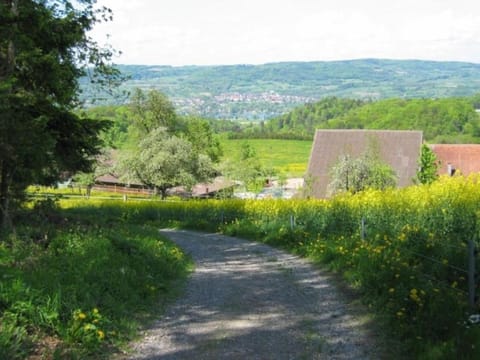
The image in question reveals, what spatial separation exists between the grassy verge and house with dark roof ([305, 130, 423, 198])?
35.8 metres

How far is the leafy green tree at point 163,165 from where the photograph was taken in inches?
1832

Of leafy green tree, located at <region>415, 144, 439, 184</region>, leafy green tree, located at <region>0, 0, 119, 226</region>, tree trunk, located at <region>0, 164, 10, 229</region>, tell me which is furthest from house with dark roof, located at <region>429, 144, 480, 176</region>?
tree trunk, located at <region>0, 164, 10, 229</region>

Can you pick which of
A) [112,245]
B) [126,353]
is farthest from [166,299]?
[126,353]

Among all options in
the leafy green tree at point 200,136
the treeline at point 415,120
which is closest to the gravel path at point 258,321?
the leafy green tree at point 200,136

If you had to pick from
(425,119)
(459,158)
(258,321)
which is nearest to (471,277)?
(258,321)

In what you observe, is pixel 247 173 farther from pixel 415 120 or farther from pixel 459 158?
pixel 415 120

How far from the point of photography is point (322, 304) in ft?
31.6

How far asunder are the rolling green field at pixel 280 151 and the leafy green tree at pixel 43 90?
86.0 m

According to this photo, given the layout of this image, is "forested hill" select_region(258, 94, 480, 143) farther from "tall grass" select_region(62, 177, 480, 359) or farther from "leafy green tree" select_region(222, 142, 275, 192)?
"tall grass" select_region(62, 177, 480, 359)

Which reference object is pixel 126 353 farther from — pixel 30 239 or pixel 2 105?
pixel 2 105

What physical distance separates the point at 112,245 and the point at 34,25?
20.4 ft

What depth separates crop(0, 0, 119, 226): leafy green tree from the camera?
39.7 ft

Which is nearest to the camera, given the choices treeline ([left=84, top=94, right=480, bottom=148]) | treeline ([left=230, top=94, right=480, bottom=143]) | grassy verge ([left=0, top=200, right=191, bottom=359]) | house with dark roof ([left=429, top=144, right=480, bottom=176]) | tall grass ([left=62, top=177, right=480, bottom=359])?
grassy verge ([left=0, top=200, right=191, bottom=359])

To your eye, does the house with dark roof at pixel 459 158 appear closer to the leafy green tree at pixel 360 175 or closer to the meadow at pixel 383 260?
the leafy green tree at pixel 360 175
